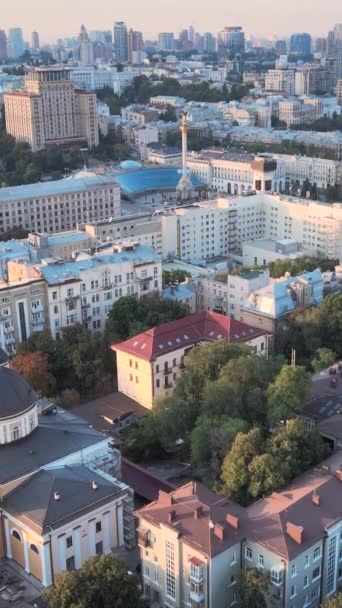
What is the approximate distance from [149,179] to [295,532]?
49.6m

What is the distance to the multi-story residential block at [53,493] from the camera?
56.9ft

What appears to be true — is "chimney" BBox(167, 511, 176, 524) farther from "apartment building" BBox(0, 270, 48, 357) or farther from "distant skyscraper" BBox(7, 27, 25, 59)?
"distant skyscraper" BBox(7, 27, 25, 59)

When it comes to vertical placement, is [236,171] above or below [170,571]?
above

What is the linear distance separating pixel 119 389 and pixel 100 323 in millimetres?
5199

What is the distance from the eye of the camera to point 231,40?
18675 cm

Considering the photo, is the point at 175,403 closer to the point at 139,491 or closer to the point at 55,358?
the point at 139,491

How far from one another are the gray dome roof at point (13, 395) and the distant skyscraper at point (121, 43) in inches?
5998

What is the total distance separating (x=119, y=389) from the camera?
2669cm

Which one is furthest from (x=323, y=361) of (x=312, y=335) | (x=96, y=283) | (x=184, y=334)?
(x=96, y=283)

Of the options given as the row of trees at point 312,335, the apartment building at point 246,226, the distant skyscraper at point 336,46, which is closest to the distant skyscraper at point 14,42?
the distant skyscraper at point 336,46

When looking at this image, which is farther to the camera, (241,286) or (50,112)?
(50,112)

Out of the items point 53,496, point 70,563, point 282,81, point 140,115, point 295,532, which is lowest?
point 70,563

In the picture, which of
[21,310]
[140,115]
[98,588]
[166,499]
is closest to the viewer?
[98,588]

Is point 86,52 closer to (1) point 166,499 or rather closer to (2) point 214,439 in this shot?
(2) point 214,439
